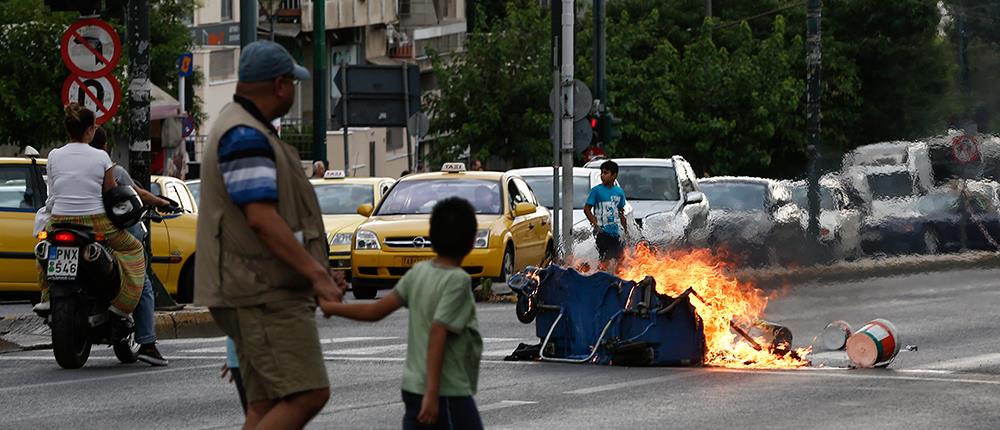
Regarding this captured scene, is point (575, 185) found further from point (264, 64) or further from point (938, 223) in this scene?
point (264, 64)

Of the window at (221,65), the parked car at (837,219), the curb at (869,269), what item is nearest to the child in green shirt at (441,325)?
the curb at (869,269)

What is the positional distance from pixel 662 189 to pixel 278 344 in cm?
2143

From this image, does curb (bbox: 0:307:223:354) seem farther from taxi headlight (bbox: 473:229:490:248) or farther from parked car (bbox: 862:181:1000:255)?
parked car (bbox: 862:181:1000:255)

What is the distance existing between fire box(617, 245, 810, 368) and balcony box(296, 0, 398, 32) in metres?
49.1

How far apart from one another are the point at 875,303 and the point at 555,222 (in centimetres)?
449

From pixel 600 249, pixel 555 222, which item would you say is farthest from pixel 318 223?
pixel 555 222

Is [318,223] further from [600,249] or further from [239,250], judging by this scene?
[600,249]

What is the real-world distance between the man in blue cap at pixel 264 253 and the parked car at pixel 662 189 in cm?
1966

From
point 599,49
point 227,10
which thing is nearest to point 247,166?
point 599,49

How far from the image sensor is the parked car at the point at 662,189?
27062 mm

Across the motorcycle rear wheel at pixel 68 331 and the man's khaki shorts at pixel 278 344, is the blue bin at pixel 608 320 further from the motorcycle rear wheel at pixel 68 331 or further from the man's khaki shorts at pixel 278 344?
the man's khaki shorts at pixel 278 344

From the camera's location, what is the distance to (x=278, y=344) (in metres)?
7.14

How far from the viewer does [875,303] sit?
880 inches

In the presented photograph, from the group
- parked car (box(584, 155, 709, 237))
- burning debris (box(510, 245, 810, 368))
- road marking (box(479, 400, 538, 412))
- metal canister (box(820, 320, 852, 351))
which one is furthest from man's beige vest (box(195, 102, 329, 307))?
parked car (box(584, 155, 709, 237))
